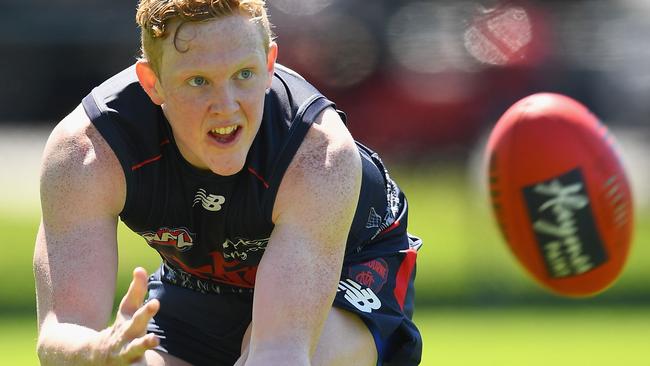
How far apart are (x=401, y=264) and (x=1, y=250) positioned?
25.9ft

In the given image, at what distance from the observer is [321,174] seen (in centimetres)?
383

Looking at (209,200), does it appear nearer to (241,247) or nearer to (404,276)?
(241,247)

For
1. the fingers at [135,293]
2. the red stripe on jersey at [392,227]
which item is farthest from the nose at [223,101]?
the red stripe on jersey at [392,227]

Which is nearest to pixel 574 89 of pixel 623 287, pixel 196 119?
pixel 623 287

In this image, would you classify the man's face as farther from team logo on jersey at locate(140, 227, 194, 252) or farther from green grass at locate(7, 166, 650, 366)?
green grass at locate(7, 166, 650, 366)

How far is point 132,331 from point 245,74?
0.78 m

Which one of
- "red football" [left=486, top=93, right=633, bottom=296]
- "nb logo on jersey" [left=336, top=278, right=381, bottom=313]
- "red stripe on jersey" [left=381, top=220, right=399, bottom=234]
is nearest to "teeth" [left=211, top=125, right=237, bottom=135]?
"nb logo on jersey" [left=336, top=278, right=381, bottom=313]

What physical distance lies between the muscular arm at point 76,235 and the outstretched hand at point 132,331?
28 cm

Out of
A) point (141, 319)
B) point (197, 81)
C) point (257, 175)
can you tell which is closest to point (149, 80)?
point (197, 81)

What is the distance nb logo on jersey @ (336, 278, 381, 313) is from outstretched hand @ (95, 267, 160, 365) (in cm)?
90

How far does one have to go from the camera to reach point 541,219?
5336 mm

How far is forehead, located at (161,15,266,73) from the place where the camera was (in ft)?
11.9

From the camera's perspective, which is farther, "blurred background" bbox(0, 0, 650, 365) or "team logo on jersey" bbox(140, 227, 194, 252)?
"blurred background" bbox(0, 0, 650, 365)

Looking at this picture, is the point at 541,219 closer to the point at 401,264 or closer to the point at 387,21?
the point at 401,264
